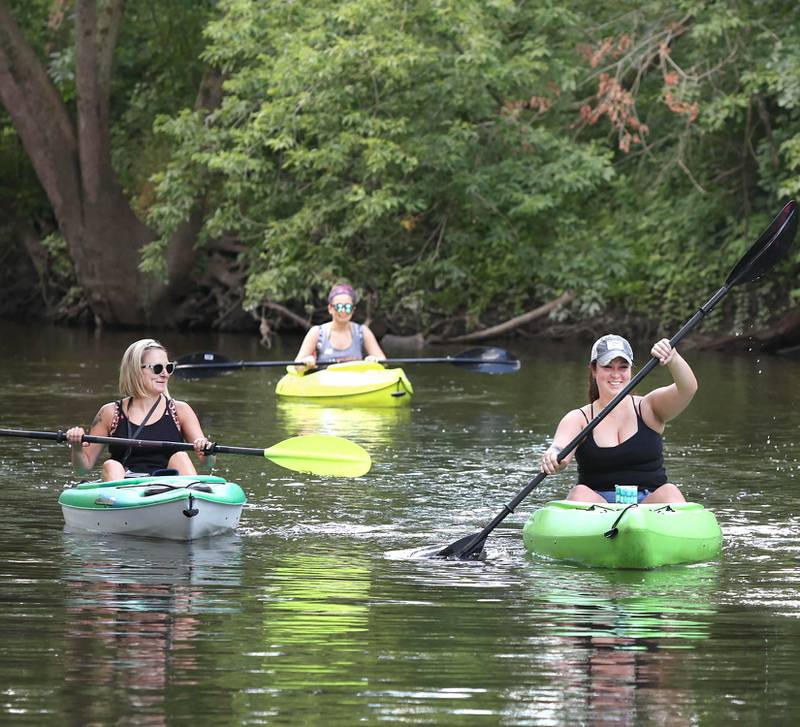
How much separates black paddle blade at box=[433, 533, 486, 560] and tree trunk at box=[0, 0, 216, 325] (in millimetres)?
20536

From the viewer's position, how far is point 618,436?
8836mm

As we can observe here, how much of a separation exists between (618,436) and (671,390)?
0.41 meters

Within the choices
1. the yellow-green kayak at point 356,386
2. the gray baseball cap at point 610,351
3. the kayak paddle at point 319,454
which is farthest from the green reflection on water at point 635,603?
the yellow-green kayak at point 356,386

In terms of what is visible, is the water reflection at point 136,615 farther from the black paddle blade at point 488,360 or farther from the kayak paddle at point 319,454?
the black paddle blade at point 488,360

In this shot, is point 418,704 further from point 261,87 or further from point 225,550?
point 261,87

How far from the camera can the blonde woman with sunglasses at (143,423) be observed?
938cm

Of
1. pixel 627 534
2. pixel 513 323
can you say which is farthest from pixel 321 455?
pixel 513 323

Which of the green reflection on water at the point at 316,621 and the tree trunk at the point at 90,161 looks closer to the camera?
the green reflection on water at the point at 316,621

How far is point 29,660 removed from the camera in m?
6.26

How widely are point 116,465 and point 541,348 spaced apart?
17917mm

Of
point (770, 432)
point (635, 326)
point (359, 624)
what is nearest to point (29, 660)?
point (359, 624)

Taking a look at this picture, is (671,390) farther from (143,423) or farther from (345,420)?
(345,420)

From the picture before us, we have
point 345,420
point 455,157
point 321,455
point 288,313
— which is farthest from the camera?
point 288,313

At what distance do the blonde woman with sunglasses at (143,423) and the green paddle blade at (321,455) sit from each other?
18.4 inches
